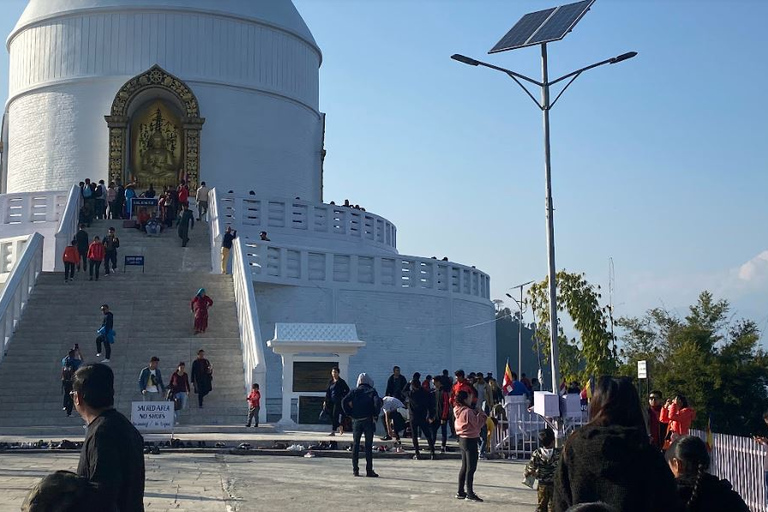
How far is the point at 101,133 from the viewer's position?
1357 inches

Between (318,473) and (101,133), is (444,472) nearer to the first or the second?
(318,473)

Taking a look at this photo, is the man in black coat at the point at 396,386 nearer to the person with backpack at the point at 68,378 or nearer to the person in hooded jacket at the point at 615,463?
the person with backpack at the point at 68,378

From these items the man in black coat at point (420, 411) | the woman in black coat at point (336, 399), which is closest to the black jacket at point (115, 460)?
the man in black coat at point (420, 411)

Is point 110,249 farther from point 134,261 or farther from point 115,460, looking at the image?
point 115,460

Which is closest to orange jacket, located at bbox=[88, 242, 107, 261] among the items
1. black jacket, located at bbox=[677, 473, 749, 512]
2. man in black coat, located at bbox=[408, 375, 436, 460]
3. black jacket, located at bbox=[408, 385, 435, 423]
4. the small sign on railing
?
the small sign on railing

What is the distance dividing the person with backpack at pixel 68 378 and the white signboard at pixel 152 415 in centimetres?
267

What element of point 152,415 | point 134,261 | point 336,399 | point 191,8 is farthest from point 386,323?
point 191,8

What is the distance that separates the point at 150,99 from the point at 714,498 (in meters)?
31.8

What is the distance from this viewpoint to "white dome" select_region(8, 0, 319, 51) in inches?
1377

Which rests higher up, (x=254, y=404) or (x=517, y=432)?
(x=254, y=404)

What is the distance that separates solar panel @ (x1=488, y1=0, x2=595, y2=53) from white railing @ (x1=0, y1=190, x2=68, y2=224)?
12906 mm

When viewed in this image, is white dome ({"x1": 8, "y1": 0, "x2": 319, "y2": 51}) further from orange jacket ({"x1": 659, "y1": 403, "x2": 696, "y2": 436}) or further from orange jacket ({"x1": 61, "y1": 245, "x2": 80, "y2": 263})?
orange jacket ({"x1": 659, "y1": 403, "x2": 696, "y2": 436})

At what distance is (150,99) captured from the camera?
35.0 meters

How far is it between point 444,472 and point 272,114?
2338cm
